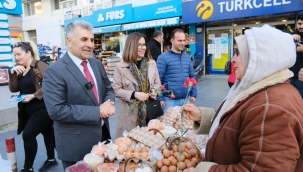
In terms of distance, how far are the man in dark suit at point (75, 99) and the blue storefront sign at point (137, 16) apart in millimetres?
9280

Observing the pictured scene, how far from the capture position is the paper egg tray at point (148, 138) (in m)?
2.07

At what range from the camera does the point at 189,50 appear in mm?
11672

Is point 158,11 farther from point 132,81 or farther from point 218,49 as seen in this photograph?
point 132,81

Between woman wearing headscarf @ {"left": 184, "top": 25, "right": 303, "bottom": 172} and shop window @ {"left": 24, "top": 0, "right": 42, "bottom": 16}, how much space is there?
904 inches

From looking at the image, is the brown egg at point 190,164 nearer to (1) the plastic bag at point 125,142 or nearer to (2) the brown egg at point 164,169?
(2) the brown egg at point 164,169

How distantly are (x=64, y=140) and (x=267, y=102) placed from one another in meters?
1.75

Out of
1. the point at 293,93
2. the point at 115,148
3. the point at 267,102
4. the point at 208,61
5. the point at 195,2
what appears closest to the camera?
the point at 267,102

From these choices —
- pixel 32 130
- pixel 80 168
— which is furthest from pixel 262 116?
pixel 32 130

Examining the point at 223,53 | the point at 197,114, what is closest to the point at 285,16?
the point at 223,53

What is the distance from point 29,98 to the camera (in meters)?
3.09

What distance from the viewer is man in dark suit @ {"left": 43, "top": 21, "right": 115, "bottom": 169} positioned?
77.5 inches

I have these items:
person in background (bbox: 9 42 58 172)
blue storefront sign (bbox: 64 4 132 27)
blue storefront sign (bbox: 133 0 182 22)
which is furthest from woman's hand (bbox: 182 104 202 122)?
blue storefront sign (bbox: 64 4 132 27)

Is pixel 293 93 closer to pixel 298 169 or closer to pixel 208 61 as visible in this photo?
pixel 298 169

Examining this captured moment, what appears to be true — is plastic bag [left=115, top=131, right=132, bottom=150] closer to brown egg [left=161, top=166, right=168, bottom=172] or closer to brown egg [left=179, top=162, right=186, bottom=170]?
brown egg [left=161, top=166, right=168, bottom=172]
